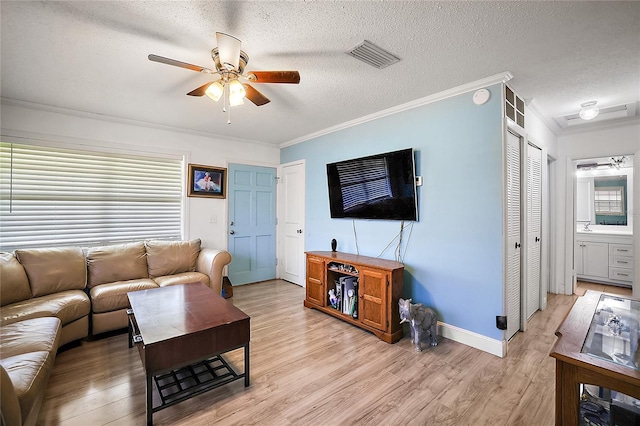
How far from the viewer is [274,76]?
1.92 metres

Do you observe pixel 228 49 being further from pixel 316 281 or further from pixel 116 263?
pixel 116 263

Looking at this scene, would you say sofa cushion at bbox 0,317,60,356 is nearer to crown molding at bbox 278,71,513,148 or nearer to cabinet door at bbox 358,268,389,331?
cabinet door at bbox 358,268,389,331

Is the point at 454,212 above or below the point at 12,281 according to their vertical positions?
above

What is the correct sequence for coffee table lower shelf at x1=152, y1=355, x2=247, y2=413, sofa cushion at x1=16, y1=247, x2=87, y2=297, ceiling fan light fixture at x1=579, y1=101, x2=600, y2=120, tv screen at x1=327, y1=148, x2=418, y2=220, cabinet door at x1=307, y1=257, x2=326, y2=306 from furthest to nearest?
cabinet door at x1=307, y1=257, x2=326, y2=306 < tv screen at x1=327, y1=148, x2=418, y2=220 < ceiling fan light fixture at x1=579, y1=101, x2=600, y2=120 < sofa cushion at x1=16, y1=247, x2=87, y2=297 < coffee table lower shelf at x1=152, y1=355, x2=247, y2=413

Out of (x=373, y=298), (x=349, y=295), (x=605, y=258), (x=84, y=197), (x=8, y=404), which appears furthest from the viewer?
(x=605, y=258)

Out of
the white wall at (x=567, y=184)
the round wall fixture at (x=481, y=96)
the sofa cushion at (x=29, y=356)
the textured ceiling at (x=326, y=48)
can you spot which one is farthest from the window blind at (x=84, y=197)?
the white wall at (x=567, y=184)

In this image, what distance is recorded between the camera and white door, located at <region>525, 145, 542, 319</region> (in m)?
3.01

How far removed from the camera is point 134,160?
3.75 meters

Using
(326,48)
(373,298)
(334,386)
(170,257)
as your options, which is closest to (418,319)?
(373,298)

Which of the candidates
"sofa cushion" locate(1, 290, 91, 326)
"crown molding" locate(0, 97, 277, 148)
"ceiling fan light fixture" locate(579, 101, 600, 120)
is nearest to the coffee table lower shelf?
"sofa cushion" locate(1, 290, 91, 326)

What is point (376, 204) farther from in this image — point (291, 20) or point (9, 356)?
point (9, 356)

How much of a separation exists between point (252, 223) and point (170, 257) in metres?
1.46

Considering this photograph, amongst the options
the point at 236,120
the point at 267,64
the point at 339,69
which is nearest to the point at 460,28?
the point at 339,69

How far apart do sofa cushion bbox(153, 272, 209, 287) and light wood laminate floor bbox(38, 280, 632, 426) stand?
0.65 m
